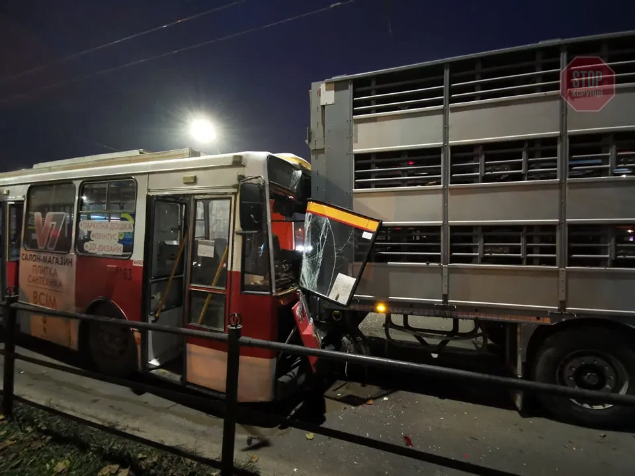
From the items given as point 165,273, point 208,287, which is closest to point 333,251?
point 208,287

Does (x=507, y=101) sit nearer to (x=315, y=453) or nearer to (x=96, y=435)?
(x=315, y=453)

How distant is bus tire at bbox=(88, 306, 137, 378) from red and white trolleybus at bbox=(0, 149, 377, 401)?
19mm

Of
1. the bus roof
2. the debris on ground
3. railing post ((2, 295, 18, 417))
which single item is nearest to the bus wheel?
the debris on ground

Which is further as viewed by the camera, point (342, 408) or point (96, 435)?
point (342, 408)

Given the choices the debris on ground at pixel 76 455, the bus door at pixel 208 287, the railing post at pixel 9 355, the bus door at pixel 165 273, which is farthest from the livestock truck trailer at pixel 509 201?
the railing post at pixel 9 355

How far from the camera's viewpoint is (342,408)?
4070mm

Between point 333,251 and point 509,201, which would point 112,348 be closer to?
point 333,251

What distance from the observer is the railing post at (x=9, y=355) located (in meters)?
3.32

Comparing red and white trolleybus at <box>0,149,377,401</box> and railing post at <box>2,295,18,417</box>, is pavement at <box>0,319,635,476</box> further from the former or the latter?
railing post at <box>2,295,18,417</box>

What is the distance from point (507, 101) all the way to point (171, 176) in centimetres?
390

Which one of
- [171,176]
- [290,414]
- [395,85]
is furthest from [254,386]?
[395,85]

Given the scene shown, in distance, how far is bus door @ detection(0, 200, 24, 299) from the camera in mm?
6066

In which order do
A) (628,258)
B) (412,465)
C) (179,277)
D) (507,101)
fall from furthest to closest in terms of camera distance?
(179,277) → (507,101) → (628,258) → (412,465)
